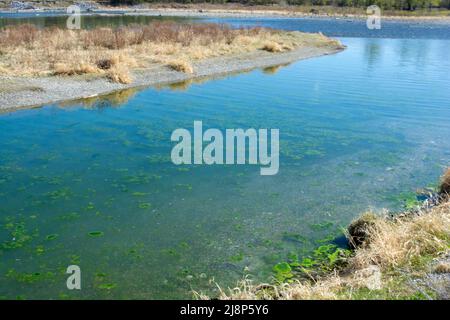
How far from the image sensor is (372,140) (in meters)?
15.0

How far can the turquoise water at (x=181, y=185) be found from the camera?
789cm

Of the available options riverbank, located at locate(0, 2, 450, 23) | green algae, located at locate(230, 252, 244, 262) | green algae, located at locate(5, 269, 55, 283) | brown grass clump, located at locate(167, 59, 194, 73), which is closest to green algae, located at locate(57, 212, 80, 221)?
green algae, located at locate(5, 269, 55, 283)

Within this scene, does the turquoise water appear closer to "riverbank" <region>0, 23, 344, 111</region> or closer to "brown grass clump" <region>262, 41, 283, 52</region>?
"riverbank" <region>0, 23, 344, 111</region>

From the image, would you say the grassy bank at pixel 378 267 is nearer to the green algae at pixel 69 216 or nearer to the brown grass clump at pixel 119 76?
the green algae at pixel 69 216

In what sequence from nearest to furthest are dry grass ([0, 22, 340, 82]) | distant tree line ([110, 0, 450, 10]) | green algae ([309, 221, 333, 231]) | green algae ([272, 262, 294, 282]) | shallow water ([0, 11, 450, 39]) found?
green algae ([272, 262, 294, 282]) → green algae ([309, 221, 333, 231]) → dry grass ([0, 22, 340, 82]) → shallow water ([0, 11, 450, 39]) → distant tree line ([110, 0, 450, 10])

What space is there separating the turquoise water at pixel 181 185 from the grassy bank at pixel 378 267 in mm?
515

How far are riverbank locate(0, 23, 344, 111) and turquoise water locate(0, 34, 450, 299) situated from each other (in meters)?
1.67

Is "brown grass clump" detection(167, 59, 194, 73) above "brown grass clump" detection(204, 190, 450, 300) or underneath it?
above

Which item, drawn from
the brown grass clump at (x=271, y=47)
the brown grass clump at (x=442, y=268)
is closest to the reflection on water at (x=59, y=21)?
the brown grass clump at (x=271, y=47)

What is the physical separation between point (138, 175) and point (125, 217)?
7.37ft

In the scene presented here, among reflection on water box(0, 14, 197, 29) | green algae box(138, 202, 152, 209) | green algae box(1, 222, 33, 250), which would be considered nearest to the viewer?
green algae box(1, 222, 33, 250)

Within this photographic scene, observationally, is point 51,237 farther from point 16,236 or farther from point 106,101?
point 106,101

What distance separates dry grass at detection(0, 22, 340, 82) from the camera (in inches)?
878
